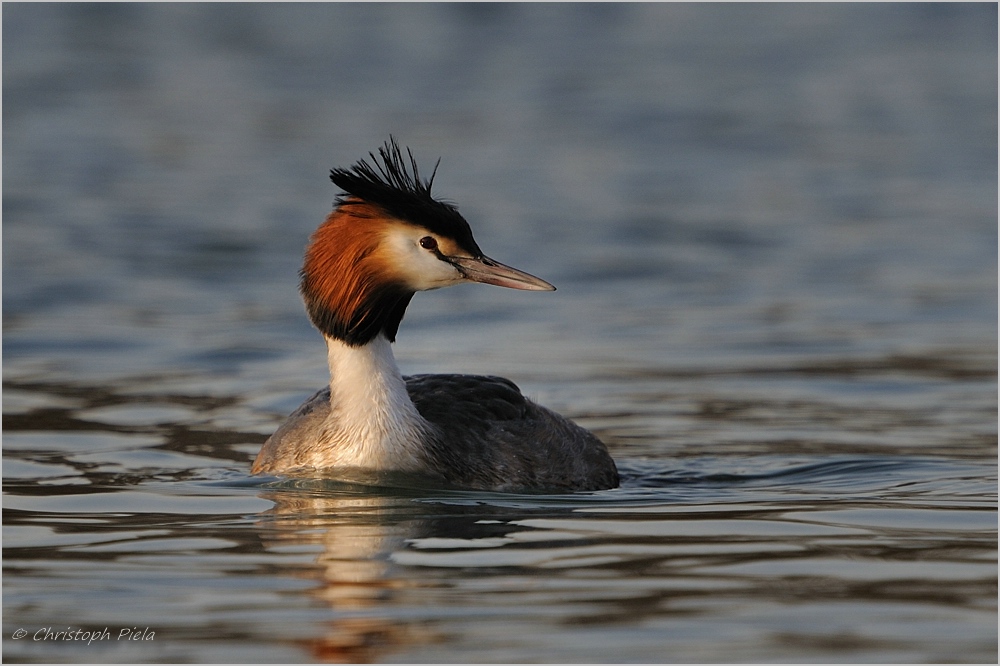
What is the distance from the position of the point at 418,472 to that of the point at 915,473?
2926 millimetres

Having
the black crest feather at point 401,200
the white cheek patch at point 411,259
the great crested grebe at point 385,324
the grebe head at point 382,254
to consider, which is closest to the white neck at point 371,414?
the great crested grebe at point 385,324

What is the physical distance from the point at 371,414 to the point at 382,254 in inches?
34.0

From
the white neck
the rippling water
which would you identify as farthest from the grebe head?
the rippling water

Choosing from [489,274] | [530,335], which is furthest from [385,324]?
[530,335]

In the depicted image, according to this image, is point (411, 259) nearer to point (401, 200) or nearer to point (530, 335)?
point (401, 200)

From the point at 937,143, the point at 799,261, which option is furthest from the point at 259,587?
the point at 937,143

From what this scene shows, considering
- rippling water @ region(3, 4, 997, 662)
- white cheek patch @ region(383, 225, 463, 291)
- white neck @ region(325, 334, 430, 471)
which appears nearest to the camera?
rippling water @ region(3, 4, 997, 662)

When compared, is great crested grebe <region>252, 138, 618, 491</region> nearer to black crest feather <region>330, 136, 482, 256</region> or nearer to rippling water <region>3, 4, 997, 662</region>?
black crest feather <region>330, 136, 482, 256</region>

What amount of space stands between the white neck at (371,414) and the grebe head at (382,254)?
0.37ft

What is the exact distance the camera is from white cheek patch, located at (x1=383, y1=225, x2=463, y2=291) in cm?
895

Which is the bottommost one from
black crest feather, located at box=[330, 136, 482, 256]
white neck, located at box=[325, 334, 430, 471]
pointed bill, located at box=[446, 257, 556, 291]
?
white neck, located at box=[325, 334, 430, 471]

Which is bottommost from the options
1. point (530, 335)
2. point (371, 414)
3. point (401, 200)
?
point (371, 414)

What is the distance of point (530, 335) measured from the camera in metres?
14.9

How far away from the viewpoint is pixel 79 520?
27.7 feet
